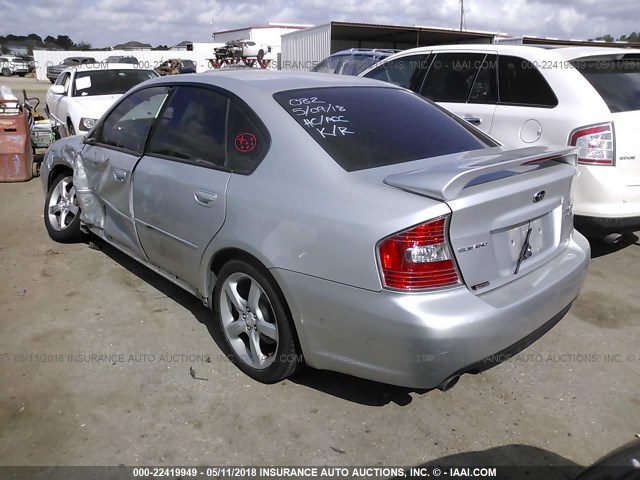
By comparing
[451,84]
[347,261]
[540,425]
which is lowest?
[540,425]

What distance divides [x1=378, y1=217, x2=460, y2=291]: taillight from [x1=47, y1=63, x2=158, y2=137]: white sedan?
24.8 feet

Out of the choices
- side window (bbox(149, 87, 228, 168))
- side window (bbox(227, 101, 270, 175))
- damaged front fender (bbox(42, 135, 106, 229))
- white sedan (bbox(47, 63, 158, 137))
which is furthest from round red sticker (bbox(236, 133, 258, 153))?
white sedan (bbox(47, 63, 158, 137))

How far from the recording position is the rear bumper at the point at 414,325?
220cm

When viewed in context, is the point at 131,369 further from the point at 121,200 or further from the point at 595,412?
the point at 595,412

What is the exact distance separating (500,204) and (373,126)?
88cm

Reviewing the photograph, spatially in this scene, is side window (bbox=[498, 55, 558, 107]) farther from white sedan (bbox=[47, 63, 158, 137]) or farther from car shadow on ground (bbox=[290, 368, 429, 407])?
white sedan (bbox=[47, 63, 158, 137])

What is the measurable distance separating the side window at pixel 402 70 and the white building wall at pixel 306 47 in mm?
16959

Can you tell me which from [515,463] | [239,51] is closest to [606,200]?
[515,463]

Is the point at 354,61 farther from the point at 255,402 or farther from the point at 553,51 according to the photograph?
the point at 255,402

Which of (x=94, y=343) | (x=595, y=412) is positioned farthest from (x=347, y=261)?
(x=94, y=343)

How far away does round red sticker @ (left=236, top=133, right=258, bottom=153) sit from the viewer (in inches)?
114

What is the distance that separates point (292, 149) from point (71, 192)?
304cm

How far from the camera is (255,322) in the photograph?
2898 mm

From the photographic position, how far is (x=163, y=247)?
3.47 metres
